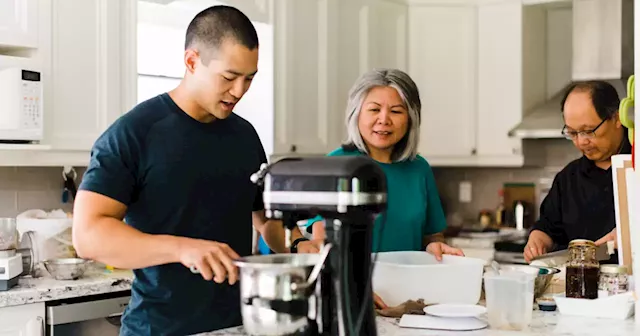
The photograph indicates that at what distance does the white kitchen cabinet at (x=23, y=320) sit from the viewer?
2.74 metres

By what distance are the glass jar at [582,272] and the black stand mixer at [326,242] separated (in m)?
0.79

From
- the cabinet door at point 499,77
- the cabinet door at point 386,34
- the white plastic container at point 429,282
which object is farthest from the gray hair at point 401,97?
the cabinet door at point 499,77

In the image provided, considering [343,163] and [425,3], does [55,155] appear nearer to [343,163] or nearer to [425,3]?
[343,163]

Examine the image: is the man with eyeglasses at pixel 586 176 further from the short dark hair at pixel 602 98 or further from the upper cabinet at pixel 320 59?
the upper cabinet at pixel 320 59

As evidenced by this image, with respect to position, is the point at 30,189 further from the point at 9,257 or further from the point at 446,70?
the point at 446,70

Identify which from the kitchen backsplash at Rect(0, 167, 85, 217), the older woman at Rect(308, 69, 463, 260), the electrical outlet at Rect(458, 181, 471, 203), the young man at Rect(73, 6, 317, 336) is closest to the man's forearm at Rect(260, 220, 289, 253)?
the young man at Rect(73, 6, 317, 336)

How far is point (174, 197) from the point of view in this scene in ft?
6.65

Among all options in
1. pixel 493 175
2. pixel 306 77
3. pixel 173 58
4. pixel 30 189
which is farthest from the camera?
pixel 493 175

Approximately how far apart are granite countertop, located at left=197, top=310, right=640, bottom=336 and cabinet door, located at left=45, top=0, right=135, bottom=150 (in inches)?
68.5

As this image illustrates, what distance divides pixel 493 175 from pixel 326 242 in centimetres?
395

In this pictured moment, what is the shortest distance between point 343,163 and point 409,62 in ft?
12.1

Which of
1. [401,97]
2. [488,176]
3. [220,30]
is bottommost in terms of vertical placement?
[488,176]

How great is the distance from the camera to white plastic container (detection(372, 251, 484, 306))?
1963 mm

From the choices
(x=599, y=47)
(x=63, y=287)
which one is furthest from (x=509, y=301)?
(x=599, y=47)
